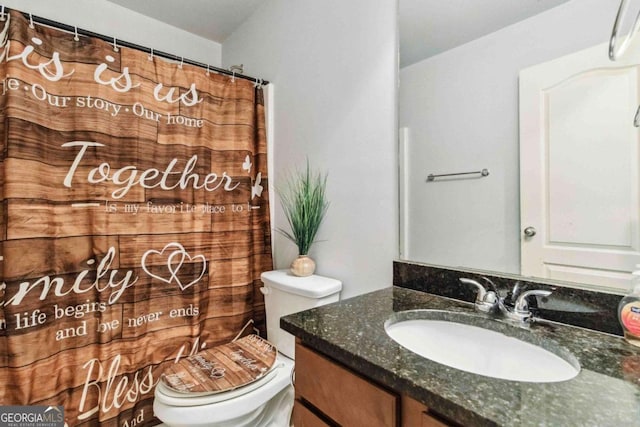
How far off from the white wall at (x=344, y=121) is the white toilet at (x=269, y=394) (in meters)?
0.18

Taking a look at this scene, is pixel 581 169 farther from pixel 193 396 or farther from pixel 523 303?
pixel 193 396

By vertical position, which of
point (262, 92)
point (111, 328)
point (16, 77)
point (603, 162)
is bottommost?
point (111, 328)

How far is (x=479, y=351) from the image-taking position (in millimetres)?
850

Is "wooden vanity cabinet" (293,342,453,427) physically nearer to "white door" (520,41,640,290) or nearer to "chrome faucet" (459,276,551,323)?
"chrome faucet" (459,276,551,323)

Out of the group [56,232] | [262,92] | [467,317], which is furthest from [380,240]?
[56,232]

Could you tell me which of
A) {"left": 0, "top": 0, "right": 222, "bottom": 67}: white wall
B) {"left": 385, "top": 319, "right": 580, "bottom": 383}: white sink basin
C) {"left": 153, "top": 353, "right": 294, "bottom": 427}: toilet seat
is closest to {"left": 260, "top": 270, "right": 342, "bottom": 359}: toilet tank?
{"left": 153, "top": 353, "right": 294, "bottom": 427}: toilet seat

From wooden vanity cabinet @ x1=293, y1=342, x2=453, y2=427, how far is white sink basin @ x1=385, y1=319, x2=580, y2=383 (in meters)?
0.19

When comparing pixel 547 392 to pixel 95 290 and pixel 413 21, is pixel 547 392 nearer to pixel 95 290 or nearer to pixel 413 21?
pixel 413 21

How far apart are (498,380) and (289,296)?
3.29 feet

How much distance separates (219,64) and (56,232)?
1776 mm

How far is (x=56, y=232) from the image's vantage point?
131 centimetres

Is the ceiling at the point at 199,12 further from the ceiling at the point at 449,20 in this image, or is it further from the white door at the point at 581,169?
the white door at the point at 581,169

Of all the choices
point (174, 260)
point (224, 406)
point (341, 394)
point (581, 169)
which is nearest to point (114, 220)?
point (174, 260)

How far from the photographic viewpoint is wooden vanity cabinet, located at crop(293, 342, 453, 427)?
23.8 inches
